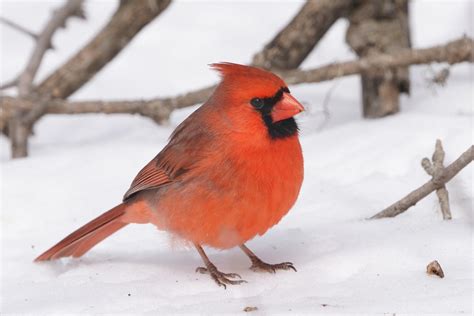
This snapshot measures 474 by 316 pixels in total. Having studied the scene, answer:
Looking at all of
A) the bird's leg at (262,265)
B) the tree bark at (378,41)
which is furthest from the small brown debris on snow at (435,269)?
the tree bark at (378,41)

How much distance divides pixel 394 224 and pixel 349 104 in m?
2.12

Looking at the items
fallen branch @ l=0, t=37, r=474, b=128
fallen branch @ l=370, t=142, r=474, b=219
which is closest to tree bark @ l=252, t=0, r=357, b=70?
fallen branch @ l=0, t=37, r=474, b=128

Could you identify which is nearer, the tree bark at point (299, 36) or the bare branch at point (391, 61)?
the bare branch at point (391, 61)

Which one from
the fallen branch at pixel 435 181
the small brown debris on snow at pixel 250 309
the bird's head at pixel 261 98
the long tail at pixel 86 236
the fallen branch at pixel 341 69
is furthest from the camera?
the fallen branch at pixel 341 69

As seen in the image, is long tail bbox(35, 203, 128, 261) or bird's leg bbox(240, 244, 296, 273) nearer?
bird's leg bbox(240, 244, 296, 273)

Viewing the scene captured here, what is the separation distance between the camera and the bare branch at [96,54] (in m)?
5.62

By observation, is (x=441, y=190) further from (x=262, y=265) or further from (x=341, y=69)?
(x=341, y=69)

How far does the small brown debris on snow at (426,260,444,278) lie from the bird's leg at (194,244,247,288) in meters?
0.68

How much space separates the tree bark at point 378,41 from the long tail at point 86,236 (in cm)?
193

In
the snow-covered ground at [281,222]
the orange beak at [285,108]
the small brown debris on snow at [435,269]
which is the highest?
the orange beak at [285,108]

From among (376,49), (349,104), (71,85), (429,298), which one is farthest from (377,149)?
(71,85)

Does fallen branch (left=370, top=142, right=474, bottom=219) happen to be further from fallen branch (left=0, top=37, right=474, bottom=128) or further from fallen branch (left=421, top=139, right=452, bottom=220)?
fallen branch (left=0, top=37, right=474, bottom=128)

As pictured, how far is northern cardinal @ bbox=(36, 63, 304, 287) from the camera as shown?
3.24 m

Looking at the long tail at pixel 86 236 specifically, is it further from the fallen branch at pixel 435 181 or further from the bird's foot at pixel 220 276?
the fallen branch at pixel 435 181
